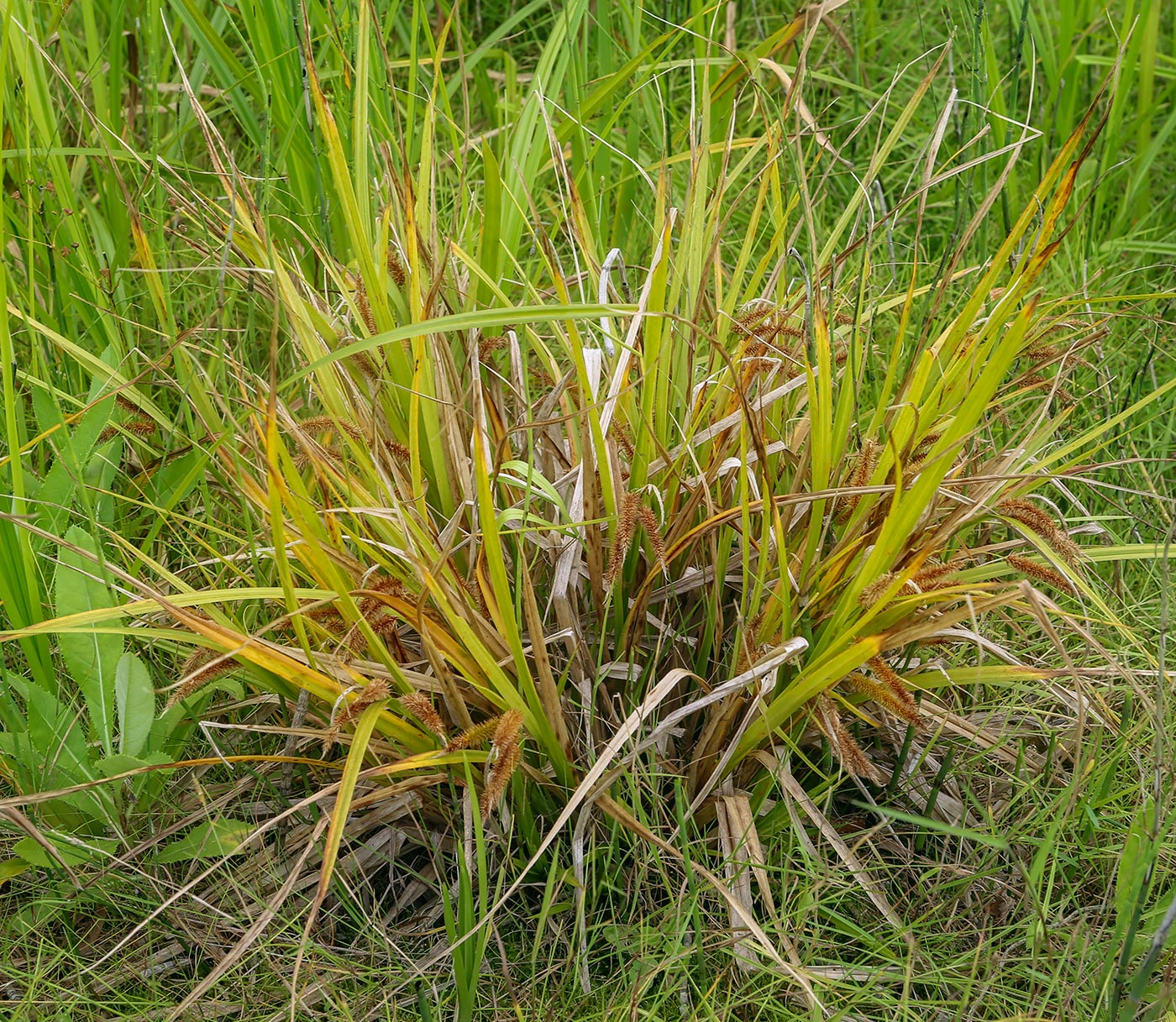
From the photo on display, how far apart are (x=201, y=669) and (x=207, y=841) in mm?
252

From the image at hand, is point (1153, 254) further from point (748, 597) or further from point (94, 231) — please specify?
point (94, 231)

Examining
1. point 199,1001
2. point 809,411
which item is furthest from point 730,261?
point 199,1001

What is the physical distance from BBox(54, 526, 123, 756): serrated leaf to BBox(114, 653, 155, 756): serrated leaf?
26 mm

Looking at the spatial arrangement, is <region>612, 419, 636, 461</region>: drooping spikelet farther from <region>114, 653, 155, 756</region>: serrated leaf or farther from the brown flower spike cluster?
<region>114, 653, 155, 756</region>: serrated leaf

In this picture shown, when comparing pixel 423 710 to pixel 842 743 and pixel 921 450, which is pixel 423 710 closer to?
pixel 842 743

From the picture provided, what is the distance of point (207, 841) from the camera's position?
1.24m

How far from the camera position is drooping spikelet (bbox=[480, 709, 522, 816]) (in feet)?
3.34

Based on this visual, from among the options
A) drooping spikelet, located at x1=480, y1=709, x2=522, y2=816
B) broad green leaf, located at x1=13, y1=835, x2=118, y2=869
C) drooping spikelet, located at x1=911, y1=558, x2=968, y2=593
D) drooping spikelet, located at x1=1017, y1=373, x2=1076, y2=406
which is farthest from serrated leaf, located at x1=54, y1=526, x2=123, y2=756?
drooping spikelet, located at x1=1017, y1=373, x2=1076, y2=406

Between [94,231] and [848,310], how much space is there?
3.77 ft

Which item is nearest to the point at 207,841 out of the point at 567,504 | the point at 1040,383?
the point at 567,504

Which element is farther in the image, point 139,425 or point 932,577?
point 139,425

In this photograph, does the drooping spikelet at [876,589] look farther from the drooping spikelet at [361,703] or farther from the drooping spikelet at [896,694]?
the drooping spikelet at [361,703]

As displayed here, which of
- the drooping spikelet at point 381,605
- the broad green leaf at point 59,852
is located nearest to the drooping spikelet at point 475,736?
the drooping spikelet at point 381,605

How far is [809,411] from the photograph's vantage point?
1.22 metres
